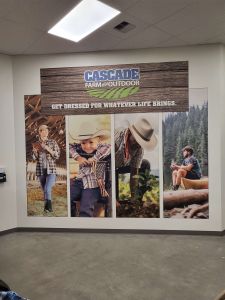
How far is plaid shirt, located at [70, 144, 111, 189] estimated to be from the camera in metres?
4.95

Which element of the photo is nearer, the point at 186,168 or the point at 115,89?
the point at 186,168

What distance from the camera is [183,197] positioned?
4785 millimetres

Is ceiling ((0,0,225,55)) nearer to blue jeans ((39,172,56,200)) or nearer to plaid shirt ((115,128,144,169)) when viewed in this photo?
plaid shirt ((115,128,144,169))

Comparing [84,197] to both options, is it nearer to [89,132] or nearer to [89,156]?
[89,156]

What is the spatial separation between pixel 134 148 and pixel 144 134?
0.28 meters

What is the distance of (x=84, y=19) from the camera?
3695 millimetres

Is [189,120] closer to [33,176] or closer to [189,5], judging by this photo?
[189,5]

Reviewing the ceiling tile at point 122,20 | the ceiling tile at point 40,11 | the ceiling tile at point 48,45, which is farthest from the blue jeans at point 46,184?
the ceiling tile at point 122,20

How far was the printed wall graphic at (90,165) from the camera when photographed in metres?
4.95

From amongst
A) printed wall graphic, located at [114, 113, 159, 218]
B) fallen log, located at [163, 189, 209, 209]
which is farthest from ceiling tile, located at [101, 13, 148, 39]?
fallen log, located at [163, 189, 209, 209]

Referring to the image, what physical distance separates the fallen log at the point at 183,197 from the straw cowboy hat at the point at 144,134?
84cm

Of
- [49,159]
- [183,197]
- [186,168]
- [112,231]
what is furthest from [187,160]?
[49,159]

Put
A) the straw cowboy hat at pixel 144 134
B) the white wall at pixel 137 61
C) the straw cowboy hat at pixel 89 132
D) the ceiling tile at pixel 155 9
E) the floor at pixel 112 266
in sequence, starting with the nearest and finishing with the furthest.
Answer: the floor at pixel 112 266, the ceiling tile at pixel 155 9, the white wall at pixel 137 61, the straw cowboy hat at pixel 144 134, the straw cowboy hat at pixel 89 132

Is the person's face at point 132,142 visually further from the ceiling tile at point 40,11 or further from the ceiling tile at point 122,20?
the ceiling tile at point 40,11
